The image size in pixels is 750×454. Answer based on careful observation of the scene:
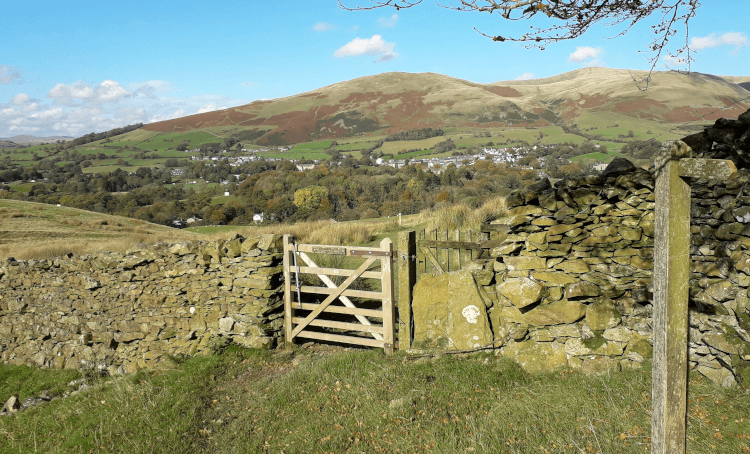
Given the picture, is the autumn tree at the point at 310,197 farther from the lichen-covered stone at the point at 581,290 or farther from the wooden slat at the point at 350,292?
the lichen-covered stone at the point at 581,290

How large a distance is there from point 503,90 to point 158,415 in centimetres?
13322

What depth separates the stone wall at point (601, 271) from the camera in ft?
14.6

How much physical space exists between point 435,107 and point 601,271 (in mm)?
98752

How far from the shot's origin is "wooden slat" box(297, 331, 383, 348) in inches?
267

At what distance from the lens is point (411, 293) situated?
6.59 meters

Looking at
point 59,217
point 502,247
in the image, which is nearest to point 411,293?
point 502,247

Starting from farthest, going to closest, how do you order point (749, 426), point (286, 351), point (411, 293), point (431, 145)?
point (431, 145)
point (286, 351)
point (411, 293)
point (749, 426)

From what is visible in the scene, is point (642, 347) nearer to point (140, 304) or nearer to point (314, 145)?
point (140, 304)

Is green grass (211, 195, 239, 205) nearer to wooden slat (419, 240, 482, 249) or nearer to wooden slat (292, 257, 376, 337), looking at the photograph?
wooden slat (292, 257, 376, 337)

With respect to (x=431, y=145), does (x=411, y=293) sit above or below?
below

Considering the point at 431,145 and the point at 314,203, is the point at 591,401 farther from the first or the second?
the point at 431,145

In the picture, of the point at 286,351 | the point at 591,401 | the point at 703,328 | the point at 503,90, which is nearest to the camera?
the point at 591,401

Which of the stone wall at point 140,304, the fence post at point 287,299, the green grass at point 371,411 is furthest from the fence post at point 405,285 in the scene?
the stone wall at point 140,304

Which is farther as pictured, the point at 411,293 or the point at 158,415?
Result: the point at 411,293
